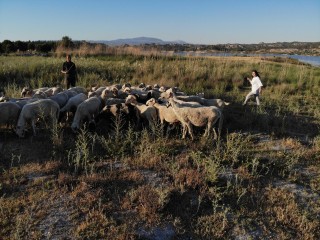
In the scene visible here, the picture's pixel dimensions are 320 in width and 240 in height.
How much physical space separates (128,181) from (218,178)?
1.82 meters

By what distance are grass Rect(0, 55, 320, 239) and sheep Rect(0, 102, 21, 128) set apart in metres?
0.40

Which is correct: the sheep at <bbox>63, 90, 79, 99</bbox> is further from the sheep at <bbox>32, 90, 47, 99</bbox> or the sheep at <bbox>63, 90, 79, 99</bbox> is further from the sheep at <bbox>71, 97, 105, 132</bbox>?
the sheep at <bbox>71, 97, 105, 132</bbox>

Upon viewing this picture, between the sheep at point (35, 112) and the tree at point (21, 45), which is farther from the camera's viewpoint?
the tree at point (21, 45)

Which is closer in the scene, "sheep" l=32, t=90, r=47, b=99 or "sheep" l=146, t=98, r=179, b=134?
"sheep" l=146, t=98, r=179, b=134

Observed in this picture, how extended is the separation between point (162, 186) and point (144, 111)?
3763mm

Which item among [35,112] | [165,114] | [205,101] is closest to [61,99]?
[35,112]

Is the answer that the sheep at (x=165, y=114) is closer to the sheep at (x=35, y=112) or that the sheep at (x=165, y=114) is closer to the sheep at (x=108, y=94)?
the sheep at (x=108, y=94)

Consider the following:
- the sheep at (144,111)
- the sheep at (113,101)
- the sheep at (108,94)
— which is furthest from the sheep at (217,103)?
the sheep at (108,94)

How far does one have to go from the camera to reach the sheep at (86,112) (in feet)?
32.6

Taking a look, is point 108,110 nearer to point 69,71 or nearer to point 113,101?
point 113,101

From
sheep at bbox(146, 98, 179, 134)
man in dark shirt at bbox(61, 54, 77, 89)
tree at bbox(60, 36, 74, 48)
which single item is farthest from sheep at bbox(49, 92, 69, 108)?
tree at bbox(60, 36, 74, 48)

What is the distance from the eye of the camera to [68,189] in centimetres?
673

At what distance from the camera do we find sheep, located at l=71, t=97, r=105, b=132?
391 inches

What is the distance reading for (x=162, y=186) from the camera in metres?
6.87
